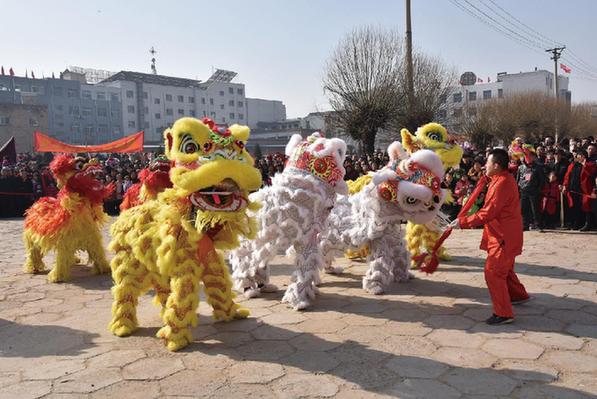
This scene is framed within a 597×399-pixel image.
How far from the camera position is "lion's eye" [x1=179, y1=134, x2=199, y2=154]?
155 inches

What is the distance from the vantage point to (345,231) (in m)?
5.98

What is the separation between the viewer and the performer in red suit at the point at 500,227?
4414mm

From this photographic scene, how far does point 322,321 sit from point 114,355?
6.13 feet

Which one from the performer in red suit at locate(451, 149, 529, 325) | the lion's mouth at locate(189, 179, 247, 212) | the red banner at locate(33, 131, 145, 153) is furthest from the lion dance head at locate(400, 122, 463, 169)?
the red banner at locate(33, 131, 145, 153)

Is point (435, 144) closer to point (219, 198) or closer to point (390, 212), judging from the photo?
point (390, 212)

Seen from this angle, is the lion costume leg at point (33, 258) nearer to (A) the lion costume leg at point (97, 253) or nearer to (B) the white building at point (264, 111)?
(A) the lion costume leg at point (97, 253)

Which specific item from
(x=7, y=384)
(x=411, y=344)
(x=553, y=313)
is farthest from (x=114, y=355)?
(x=553, y=313)

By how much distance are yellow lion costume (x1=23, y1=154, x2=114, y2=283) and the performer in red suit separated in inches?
190

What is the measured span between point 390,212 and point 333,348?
2025 mm

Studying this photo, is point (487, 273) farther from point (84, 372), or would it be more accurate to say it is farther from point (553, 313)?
point (84, 372)

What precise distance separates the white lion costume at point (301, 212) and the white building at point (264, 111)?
2514 inches

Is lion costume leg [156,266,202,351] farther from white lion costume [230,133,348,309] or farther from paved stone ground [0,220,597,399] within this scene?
white lion costume [230,133,348,309]

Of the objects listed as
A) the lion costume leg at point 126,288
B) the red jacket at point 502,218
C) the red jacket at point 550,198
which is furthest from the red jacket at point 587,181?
the lion costume leg at point 126,288

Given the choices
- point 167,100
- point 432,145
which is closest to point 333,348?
point 432,145
